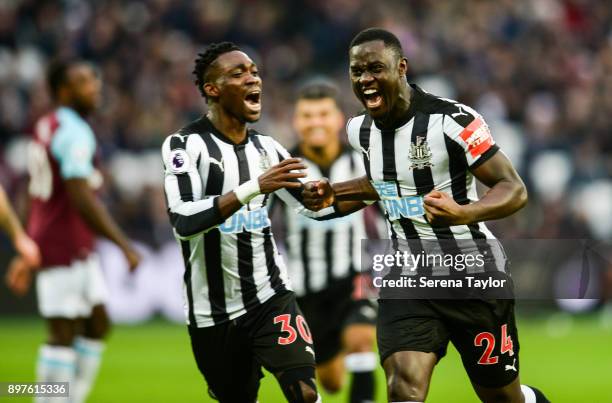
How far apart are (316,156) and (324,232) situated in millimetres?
584

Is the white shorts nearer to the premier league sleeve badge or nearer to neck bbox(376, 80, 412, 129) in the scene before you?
the premier league sleeve badge

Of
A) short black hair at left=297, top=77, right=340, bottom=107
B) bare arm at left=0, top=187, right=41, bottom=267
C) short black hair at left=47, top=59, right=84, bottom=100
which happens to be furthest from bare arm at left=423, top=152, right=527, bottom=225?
short black hair at left=47, top=59, right=84, bottom=100

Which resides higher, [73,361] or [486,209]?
[486,209]

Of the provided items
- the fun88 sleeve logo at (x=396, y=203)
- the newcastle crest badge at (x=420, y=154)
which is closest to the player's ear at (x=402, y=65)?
the newcastle crest badge at (x=420, y=154)

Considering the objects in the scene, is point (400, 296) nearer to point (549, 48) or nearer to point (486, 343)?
point (486, 343)

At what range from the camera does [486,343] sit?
559cm

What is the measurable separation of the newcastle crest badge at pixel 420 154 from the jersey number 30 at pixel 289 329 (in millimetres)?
1051

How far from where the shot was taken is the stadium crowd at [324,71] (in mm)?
16125

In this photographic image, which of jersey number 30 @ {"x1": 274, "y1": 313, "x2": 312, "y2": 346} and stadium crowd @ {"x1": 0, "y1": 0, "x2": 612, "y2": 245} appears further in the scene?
stadium crowd @ {"x1": 0, "y1": 0, "x2": 612, "y2": 245}

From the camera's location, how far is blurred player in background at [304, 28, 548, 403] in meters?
5.40

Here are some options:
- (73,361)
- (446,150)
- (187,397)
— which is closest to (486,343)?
(446,150)

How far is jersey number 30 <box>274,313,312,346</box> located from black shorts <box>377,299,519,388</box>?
0.45 metres

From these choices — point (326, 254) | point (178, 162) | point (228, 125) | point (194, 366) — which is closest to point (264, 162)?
point (228, 125)

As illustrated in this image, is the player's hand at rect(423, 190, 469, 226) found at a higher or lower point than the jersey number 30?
higher
